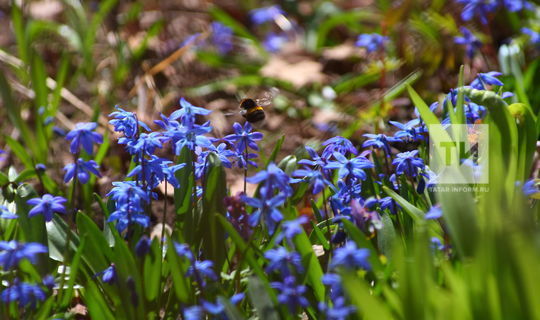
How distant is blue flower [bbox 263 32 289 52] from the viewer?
17.4 feet

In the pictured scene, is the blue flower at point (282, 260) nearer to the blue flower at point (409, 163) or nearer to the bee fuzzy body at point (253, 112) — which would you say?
the blue flower at point (409, 163)

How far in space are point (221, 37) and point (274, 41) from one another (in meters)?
0.41

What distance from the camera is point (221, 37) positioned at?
5.25 metres

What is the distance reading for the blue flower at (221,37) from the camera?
17.2 feet

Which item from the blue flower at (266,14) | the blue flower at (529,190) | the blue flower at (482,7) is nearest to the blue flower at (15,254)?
the blue flower at (529,190)

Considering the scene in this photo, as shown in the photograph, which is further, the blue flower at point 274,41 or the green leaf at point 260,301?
the blue flower at point 274,41

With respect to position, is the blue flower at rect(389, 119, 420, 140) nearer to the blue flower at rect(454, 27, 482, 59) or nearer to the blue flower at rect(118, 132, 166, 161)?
the blue flower at rect(118, 132, 166, 161)

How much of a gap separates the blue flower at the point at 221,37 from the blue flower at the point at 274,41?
0.29 m

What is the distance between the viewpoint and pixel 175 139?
225cm

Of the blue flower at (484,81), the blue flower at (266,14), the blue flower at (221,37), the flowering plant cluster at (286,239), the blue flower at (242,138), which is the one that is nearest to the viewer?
the flowering plant cluster at (286,239)

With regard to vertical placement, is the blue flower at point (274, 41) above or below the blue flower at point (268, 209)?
above

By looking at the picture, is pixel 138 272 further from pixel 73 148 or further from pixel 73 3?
pixel 73 3

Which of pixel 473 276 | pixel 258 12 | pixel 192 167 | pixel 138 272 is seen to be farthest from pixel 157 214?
pixel 258 12

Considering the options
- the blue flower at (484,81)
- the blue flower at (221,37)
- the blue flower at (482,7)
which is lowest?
the blue flower at (484,81)
